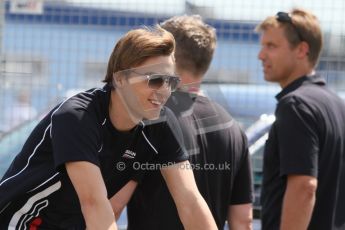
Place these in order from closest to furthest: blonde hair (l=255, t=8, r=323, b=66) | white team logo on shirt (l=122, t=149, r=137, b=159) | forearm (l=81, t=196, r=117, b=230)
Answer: forearm (l=81, t=196, r=117, b=230) → white team logo on shirt (l=122, t=149, r=137, b=159) → blonde hair (l=255, t=8, r=323, b=66)

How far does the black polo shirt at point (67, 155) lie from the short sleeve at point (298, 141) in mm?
700

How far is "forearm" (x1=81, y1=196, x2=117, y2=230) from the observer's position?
3025 millimetres

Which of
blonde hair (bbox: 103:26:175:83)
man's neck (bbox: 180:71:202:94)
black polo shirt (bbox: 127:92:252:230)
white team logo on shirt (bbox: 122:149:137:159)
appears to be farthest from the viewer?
man's neck (bbox: 180:71:202:94)

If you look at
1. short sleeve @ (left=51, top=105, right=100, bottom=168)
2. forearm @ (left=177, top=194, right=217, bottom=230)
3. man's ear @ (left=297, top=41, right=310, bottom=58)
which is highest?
man's ear @ (left=297, top=41, right=310, bottom=58)

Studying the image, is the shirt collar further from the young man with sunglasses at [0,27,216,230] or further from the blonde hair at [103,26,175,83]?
the blonde hair at [103,26,175,83]

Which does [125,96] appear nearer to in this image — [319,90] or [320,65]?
[319,90]

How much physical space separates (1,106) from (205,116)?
3512 millimetres

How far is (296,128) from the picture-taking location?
3.92 meters

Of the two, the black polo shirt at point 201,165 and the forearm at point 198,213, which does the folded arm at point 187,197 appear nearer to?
the forearm at point 198,213

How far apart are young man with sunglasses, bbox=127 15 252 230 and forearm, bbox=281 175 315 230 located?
176 millimetres

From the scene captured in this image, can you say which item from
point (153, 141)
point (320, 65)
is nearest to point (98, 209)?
point (153, 141)

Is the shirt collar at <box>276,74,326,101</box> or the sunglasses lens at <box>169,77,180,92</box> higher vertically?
the sunglasses lens at <box>169,77,180,92</box>

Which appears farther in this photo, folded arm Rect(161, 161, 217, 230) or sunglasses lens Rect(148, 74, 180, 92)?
folded arm Rect(161, 161, 217, 230)

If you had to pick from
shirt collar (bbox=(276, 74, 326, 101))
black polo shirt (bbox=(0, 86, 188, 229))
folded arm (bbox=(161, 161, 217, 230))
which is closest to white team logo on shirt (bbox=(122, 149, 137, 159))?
black polo shirt (bbox=(0, 86, 188, 229))
